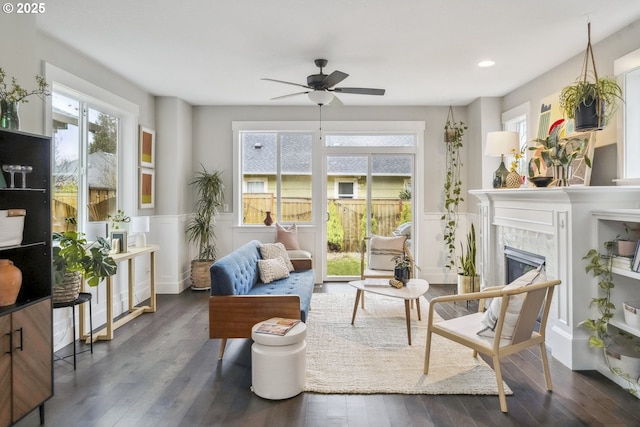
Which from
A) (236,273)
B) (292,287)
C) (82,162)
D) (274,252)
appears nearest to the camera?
(236,273)

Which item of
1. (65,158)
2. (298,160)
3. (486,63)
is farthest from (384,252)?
(65,158)

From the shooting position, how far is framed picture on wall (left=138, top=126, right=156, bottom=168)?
16.0 ft

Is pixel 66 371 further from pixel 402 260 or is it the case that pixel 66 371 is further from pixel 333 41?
pixel 333 41

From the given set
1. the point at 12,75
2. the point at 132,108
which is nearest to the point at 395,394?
the point at 12,75

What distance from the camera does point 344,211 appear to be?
604 cm

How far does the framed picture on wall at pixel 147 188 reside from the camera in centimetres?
488

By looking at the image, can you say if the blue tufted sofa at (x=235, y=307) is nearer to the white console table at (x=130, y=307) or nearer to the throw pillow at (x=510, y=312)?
the white console table at (x=130, y=307)

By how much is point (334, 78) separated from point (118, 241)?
8.95 feet

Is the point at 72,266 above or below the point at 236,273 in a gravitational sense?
above

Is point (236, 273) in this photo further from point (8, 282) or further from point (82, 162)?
point (82, 162)

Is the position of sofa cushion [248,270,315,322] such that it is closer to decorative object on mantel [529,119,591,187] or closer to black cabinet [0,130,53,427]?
black cabinet [0,130,53,427]

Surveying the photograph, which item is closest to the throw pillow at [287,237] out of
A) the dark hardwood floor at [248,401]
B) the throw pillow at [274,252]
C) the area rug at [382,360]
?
the throw pillow at [274,252]

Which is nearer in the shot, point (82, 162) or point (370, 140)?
point (82, 162)

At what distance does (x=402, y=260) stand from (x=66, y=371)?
3.08m
